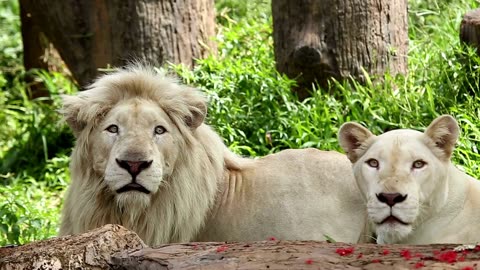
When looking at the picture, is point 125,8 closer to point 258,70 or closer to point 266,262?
point 258,70

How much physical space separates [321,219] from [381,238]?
0.96m

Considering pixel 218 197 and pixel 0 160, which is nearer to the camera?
pixel 218 197

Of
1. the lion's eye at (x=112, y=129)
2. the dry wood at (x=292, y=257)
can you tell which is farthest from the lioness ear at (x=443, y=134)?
the lion's eye at (x=112, y=129)

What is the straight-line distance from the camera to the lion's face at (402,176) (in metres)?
4.32

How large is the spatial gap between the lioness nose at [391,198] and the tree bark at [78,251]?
102cm

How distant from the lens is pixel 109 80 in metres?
5.45

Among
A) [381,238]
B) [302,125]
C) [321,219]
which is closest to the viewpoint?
[381,238]

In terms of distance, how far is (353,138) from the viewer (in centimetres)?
482

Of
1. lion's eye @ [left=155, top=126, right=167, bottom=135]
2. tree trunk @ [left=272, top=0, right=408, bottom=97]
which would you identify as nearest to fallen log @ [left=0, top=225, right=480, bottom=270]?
lion's eye @ [left=155, top=126, right=167, bottom=135]

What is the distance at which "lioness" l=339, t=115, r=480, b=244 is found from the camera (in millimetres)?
4336

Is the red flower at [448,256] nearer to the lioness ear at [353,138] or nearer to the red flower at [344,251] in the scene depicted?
the red flower at [344,251]

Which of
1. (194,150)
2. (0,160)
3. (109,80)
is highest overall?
(109,80)

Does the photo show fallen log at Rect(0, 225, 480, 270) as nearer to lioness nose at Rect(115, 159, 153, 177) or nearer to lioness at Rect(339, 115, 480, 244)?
lioness at Rect(339, 115, 480, 244)

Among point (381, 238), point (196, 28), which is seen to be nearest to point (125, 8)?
point (196, 28)
